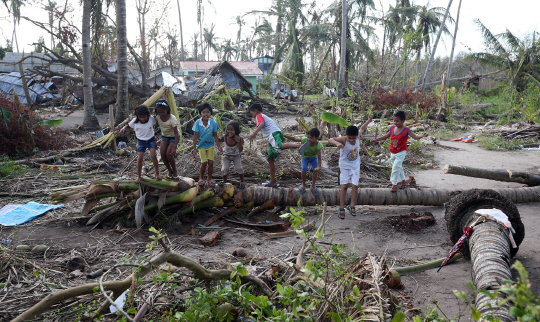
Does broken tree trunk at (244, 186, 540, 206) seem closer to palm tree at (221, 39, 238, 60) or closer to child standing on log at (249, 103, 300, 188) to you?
child standing on log at (249, 103, 300, 188)

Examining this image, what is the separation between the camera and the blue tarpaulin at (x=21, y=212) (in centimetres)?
464

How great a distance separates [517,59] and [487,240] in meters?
21.7

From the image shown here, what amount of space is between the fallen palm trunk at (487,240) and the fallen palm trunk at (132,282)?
5.55 feet

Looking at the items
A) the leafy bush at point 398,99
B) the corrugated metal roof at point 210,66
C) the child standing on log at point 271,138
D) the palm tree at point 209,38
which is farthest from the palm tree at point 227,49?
the child standing on log at point 271,138

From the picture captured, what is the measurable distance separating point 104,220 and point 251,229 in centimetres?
207

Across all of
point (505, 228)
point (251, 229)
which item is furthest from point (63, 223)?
point (505, 228)

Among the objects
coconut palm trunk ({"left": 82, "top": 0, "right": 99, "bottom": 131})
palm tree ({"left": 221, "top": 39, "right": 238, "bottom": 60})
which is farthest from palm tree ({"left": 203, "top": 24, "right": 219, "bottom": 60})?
coconut palm trunk ({"left": 82, "top": 0, "right": 99, "bottom": 131})

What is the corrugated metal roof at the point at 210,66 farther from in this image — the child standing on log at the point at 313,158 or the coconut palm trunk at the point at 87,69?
the child standing on log at the point at 313,158

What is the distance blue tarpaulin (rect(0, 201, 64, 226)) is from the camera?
4638 mm

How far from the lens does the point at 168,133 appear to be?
556 cm

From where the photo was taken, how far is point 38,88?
78.9 feet

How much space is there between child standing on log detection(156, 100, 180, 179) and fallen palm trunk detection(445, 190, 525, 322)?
405 centimetres

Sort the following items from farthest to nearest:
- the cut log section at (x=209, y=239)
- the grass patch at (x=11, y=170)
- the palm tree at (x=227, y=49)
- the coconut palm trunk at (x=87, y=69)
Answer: the palm tree at (x=227, y=49)
the coconut palm trunk at (x=87, y=69)
the grass patch at (x=11, y=170)
the cut log section at (x=209, y=239)

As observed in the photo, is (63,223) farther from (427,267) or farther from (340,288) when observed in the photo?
(427,267)
